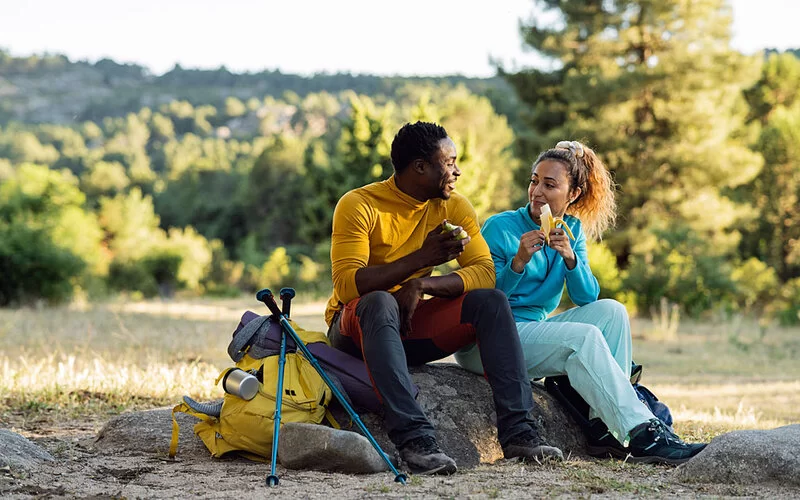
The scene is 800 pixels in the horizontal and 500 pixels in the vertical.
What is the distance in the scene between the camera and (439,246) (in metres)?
4.26

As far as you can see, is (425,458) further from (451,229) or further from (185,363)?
(185,363)

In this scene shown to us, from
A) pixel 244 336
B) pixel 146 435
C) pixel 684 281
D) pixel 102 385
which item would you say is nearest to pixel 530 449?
pixel 244 336

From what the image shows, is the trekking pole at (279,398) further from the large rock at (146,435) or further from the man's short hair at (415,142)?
the man's short hair at (415,142)

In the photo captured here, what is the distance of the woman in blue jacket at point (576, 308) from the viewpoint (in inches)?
173

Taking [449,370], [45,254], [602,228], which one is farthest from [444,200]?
[45,254]

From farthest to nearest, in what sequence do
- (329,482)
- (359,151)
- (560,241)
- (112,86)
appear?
(112,86)
(359,151)
(560,241)
(329,482)

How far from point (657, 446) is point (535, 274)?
1.10m

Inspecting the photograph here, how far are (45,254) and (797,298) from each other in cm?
1569

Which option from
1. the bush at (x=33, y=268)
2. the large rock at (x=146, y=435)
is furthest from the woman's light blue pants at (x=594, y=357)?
the bush at (x=33, y=268)

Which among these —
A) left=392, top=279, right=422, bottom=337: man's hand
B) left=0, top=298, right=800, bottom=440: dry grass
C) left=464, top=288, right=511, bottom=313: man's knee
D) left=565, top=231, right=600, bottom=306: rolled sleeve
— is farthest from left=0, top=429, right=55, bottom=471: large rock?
left=565, top=231, right=600, bottom=306: rolled sleeve

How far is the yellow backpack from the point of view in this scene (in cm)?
431

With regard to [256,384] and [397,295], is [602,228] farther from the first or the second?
[256,384]

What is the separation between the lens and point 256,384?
430 cm

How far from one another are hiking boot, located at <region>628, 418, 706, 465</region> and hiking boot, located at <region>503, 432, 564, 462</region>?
1.39ft
